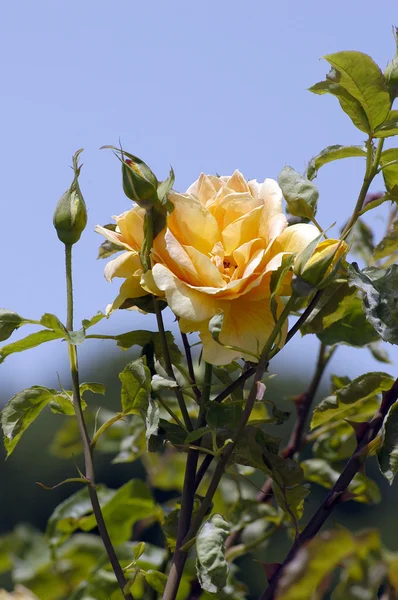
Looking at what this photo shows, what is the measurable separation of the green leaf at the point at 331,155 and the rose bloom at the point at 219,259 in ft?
0.27

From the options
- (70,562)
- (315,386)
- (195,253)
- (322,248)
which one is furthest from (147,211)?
(70,562)

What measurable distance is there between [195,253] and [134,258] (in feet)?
0.25

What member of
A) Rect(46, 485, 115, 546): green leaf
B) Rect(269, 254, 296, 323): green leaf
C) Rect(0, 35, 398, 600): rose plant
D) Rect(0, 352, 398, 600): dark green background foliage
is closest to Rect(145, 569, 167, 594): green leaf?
Rect(0, 35, 398, 600): rose plant

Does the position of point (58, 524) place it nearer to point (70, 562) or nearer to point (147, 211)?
point (70, 562)

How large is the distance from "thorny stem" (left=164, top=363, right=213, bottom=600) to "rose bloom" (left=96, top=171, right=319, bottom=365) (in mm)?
60

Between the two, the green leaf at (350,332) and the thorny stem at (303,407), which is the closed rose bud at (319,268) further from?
the thorny stem at (303,407)

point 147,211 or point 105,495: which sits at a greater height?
point 147,211

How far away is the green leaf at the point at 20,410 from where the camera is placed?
2.92ft

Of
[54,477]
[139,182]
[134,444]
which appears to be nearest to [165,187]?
[139,182]

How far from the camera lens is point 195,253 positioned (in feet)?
2.68

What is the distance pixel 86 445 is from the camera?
2.71ft

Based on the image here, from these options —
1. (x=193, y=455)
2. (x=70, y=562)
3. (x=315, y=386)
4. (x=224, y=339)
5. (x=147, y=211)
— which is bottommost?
(x=70, y=562)

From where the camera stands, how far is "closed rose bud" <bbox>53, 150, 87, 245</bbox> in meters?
0.87

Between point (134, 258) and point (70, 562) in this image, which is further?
point (70, 562)
